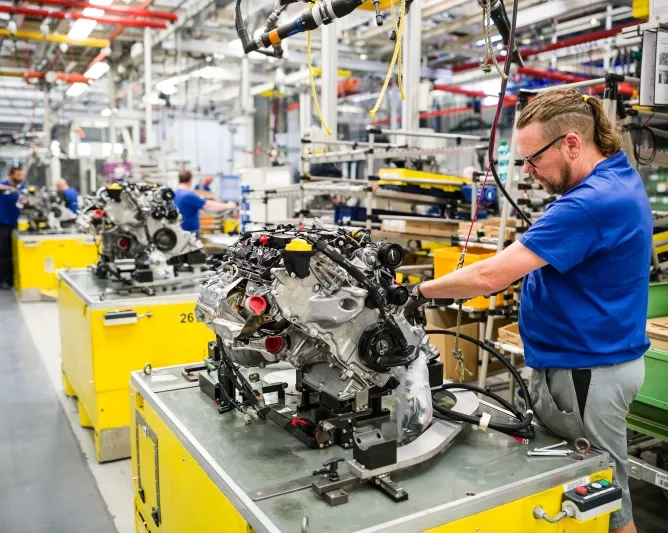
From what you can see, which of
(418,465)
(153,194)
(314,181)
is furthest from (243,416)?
(314,181)

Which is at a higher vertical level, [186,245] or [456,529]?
[186,245]

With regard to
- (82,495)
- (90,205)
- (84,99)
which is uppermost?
(84,99)

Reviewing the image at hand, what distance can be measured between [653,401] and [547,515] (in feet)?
4.09

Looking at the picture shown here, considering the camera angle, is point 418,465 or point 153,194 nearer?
point 418,465

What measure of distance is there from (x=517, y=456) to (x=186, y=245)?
3250mm

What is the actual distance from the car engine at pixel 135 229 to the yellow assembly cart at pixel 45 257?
4.38 m

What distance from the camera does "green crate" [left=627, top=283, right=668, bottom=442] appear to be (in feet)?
8.18

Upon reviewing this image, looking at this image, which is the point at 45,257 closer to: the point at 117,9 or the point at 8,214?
the point at 8,214

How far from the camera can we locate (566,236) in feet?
5.21

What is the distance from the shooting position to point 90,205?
14.1 feet

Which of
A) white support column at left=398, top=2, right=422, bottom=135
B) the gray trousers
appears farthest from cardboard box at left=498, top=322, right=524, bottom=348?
white support column at left=398, top=2, right=422, bottom=135

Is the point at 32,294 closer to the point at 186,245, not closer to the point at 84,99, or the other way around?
the point at 186,245

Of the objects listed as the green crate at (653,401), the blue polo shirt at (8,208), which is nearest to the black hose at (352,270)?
the green crate at (653,401)

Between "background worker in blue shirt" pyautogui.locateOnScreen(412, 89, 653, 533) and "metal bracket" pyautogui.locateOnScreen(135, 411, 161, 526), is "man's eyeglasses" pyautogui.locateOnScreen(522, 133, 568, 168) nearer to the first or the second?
"background worker in blue shirt" pyautogui.locateOnScreen(412, 89, 653, 533)
